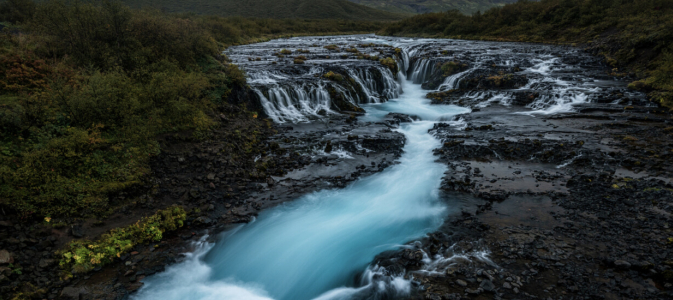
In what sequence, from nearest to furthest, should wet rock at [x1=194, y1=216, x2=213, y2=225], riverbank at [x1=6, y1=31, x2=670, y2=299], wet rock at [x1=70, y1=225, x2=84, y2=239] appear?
wet rock at [x1=70, y1=225, x2=84, y2=239], riverbank at [x1=6, y1=31, x2=670, y2=299], wet rock at [x1=194, y1=216, x2=213, y2=225]

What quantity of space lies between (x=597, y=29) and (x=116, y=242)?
52.3m

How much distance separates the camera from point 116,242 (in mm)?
8172

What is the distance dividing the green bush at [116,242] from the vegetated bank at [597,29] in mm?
26046

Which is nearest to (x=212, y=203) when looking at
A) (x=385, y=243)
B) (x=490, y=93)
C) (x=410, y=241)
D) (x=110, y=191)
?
(x=110, y=191)

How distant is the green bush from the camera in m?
7.52

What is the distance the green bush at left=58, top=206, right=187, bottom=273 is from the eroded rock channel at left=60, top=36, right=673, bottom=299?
649mm

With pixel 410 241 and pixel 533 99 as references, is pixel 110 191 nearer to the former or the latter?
pixel 410 241

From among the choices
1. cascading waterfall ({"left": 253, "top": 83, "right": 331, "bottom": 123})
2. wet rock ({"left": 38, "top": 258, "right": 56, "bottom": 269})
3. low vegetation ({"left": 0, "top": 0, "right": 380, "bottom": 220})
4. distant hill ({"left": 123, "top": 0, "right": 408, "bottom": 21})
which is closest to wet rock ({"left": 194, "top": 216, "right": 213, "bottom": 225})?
low vegetation ({"left": 0, "top": 0, "right": 380, "bottom": 220})

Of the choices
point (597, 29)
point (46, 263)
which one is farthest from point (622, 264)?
point (597, 29)

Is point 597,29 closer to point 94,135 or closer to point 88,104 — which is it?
point 88,104

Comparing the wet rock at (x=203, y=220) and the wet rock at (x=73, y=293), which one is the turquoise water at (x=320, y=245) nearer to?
the wet rock at (x=203, y=220)

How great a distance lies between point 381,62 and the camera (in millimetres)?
29562

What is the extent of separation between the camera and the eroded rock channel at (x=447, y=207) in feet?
23.6

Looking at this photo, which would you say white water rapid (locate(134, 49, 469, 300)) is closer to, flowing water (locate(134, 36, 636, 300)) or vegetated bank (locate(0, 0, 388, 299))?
flowing water (locate(134, 36, 636, 300))
